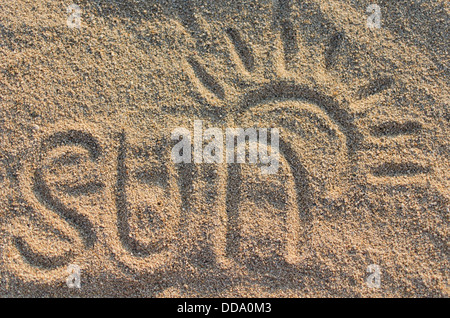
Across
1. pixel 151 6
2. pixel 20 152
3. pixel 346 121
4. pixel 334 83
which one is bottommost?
pixel 20 152

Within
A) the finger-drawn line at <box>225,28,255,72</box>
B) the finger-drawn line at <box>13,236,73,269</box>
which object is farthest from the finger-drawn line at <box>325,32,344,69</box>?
the finger-drawn line at <box>13,236,73,269</box>

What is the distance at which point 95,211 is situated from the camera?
5.65ft

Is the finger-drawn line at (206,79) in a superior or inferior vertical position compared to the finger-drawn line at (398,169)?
superior

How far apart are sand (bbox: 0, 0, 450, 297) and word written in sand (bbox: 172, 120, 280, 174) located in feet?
0.10

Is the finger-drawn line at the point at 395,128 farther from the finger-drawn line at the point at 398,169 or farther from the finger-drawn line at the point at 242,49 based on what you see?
the finger-drawn line at the point at 242,49

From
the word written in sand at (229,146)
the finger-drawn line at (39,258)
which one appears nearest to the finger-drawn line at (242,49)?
the word written in sand at (229,146)

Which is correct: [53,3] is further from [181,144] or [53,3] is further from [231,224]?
[231,224]

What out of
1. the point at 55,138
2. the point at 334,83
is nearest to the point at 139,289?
the point at 55,138

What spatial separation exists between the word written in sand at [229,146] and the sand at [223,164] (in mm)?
32

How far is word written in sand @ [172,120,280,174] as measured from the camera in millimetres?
1762

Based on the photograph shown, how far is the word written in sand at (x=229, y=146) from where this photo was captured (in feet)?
5.78

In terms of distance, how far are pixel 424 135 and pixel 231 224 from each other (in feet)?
3.09

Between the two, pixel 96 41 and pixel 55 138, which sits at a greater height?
pixel 96 41
